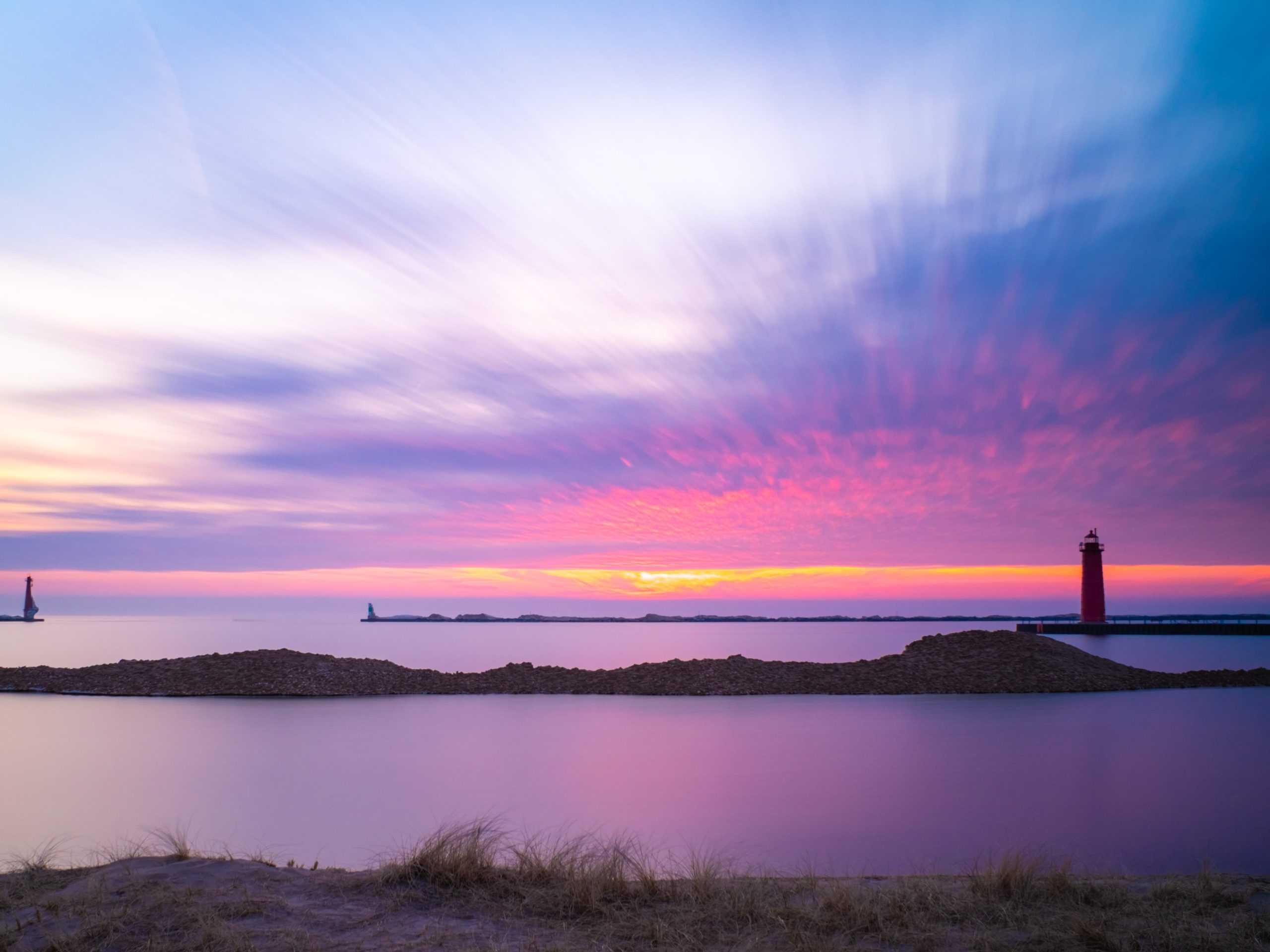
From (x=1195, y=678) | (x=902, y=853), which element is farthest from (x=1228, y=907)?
(x=1195, y=678)

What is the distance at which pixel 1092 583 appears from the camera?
205 ft

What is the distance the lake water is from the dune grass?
4.36ft

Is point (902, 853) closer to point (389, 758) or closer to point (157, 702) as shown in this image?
point (389, 758)

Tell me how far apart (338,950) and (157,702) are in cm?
1631

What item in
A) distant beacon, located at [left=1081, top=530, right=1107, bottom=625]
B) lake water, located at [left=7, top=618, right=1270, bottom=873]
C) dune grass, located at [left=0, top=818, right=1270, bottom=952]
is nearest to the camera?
dune grass, located at [left=0, top=818, right=1270, bottom=952]

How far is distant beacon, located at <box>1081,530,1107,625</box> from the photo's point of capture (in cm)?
5955

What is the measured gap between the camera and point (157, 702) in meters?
18.5

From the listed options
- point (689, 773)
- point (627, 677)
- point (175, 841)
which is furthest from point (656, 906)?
point (627, 677)

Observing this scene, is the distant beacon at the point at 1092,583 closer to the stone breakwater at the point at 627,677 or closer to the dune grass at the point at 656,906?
the stone breakwater at the point at 627,677

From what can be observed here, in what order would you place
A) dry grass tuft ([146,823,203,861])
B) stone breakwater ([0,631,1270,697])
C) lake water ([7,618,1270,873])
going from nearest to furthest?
dry grass tuft ([146,823,203,861]) < lake water ([7,618,1270,873]) < stone breakwater ([0,631,1270,697])

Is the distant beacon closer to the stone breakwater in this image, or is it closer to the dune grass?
the stone breakwater

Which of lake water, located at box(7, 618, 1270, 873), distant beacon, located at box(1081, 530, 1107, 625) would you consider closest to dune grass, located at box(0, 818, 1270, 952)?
lake water, located at box(7, 618, 1270, 873)

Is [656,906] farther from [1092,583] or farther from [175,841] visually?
[1092,583]

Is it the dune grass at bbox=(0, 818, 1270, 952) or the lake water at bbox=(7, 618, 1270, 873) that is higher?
the dune grass at bbox=(0, 818, 1270, 952)
